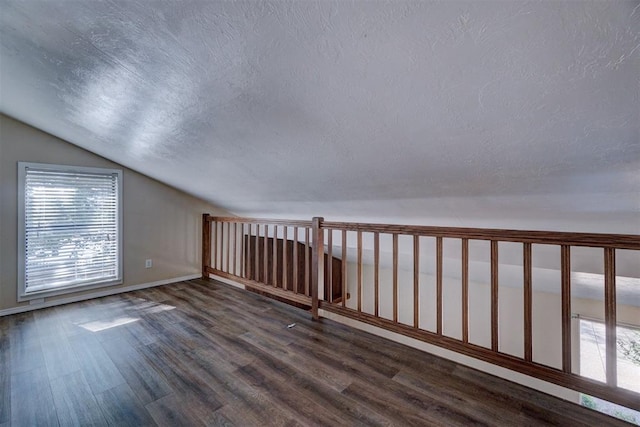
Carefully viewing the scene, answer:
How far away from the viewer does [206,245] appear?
4480mm

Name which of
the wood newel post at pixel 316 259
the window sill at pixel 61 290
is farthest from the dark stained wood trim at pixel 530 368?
the window sill at pixel 61 290

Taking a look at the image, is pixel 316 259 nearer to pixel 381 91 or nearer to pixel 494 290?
pixel 494 290

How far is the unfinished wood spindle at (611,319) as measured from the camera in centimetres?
154

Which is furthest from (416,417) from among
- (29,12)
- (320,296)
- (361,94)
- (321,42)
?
(29,12)

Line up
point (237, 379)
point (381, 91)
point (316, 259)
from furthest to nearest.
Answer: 1. point (316, 259)
2. point (237, 379)
3. point (381, 91)

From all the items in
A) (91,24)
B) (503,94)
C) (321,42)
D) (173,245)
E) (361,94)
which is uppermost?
(91,24)

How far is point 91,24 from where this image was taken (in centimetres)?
143

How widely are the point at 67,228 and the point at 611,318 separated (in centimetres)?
493

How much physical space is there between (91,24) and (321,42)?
3.82 feet

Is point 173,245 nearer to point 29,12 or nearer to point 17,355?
point 17,355

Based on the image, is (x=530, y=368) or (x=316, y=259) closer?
(x=530, y=368)

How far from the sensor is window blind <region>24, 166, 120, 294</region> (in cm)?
321

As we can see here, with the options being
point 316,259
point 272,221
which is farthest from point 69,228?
point 316,259

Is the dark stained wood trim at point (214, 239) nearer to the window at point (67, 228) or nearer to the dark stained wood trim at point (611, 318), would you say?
the window at point (67, 228)
